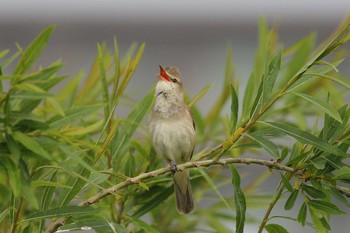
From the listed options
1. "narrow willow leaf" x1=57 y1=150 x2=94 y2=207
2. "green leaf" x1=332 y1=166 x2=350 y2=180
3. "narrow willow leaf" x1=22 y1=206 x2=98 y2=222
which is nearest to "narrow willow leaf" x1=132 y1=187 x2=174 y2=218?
"narrow willow leaf" x1=57 y1=150 x2=94 y2=207

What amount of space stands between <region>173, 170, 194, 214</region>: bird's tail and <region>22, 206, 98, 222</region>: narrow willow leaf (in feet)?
2.34

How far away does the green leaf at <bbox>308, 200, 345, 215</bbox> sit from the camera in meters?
1.64

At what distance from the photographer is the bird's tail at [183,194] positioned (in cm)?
233

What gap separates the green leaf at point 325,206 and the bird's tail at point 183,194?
2.07 feet

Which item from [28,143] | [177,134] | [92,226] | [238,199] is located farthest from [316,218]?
[177,134]

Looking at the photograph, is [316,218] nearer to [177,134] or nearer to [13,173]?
[13,173]

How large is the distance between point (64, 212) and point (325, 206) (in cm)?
50

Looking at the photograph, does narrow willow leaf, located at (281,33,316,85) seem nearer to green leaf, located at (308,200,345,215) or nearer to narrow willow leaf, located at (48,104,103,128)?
green leaf, located at (308,200,345,215)

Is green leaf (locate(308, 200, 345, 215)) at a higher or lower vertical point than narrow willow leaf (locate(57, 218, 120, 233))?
higher

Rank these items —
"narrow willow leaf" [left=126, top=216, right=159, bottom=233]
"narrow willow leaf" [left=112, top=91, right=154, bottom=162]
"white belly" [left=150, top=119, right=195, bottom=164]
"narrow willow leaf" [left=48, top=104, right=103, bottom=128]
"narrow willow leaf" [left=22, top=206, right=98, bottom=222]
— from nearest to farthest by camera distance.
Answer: "narrow willow leaf" [left=48, top=104, right=103, bottom=128], "narrow willow leaf" [left=22, top=206, right=98, bottom=222], "narrow willow leaf" [left=126, top=216, right=159, bottom=233], "narrow willow leaf" [left=112, top=91, right=154, bottom=162], "white belly" [left=150, top=119, right=195, bottom=164]

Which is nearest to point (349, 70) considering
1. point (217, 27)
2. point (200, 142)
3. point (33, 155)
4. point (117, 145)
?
point (217, 27)

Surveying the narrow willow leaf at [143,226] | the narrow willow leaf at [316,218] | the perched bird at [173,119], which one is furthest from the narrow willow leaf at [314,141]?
the perched bird at [173,119]

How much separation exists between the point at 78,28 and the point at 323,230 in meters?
10.1

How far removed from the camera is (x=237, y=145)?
5.76 ft
